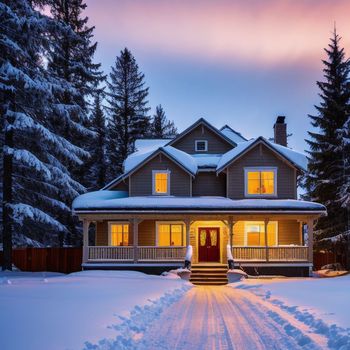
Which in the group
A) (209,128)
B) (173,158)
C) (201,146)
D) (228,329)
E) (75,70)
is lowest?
(228,329)

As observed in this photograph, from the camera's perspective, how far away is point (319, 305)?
38.2 ft

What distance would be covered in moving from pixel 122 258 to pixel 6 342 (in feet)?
63.0

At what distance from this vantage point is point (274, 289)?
16.6 meters

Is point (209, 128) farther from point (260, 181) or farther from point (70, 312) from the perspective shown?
point (70, 312)

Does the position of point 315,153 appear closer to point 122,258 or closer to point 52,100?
point 122,258

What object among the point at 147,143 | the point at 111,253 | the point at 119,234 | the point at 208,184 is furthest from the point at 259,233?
the point at 147,143

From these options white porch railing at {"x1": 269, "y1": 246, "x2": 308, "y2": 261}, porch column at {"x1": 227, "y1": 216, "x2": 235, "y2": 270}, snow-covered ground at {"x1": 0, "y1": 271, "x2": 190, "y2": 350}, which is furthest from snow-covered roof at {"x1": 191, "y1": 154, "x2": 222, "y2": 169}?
snow-covered ground at {"x1": 0, "y1": 271, "x2": 190, "y2": 350}

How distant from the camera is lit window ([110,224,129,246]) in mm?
28266

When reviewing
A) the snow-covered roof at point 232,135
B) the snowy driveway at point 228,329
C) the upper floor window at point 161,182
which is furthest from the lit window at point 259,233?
the snowy driveway at point 228,329

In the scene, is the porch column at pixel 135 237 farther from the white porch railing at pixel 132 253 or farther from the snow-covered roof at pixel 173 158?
the snow-covered roof at pixel 173 158

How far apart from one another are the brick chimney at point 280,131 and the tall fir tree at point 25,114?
45.5ft

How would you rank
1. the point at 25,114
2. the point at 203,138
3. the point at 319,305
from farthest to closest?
1. the point at 203,138
2. the point at 25,114
3. the point at 319,305

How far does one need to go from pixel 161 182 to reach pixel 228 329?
19.1 metres

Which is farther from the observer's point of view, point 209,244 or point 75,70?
point 75,70
